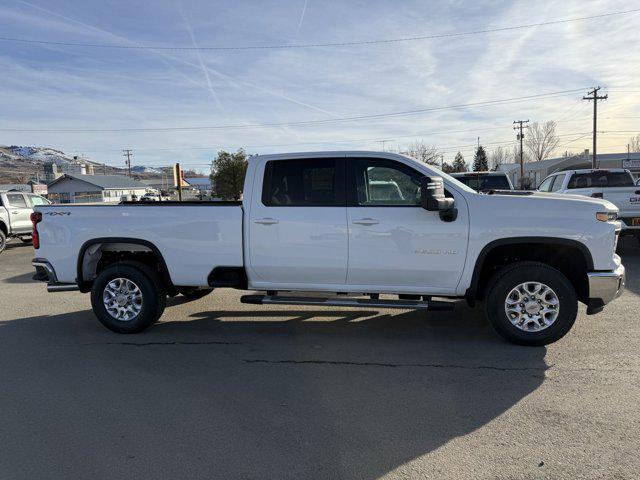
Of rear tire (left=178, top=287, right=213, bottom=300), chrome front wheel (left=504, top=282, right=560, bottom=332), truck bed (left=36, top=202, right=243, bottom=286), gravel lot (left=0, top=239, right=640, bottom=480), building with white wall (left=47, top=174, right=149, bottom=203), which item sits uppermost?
building with white wall (left=47, top=174, right=149, bottom=203)

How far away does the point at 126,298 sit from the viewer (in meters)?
5.78

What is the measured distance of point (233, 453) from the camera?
124 inches

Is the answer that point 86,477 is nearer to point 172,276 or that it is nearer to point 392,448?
point 392,448

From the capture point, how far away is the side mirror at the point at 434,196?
4.66 metres

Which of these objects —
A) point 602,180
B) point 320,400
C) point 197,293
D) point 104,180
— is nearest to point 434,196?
point 320,400

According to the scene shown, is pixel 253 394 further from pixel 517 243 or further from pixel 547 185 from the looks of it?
pixel 547 185

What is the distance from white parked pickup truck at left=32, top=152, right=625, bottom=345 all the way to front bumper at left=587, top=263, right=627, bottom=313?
0.01 m

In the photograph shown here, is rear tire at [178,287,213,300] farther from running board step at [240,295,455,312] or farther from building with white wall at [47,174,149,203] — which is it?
building with white wall at [47,174,149,203]

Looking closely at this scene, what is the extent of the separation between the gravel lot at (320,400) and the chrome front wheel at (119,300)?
11.6 inches

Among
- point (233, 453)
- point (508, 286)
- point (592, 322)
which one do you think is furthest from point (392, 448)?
point (592, 322)

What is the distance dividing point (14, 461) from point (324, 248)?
324cm

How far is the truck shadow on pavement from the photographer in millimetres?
3105

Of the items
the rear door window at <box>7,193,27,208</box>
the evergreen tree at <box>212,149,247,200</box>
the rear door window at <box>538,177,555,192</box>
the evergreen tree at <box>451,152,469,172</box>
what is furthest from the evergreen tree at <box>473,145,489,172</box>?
the rear door window at <box>7,193,27,208</box>

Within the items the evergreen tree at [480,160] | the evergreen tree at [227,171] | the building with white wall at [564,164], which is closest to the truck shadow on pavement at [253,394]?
the evergreen tree at [227,171]
